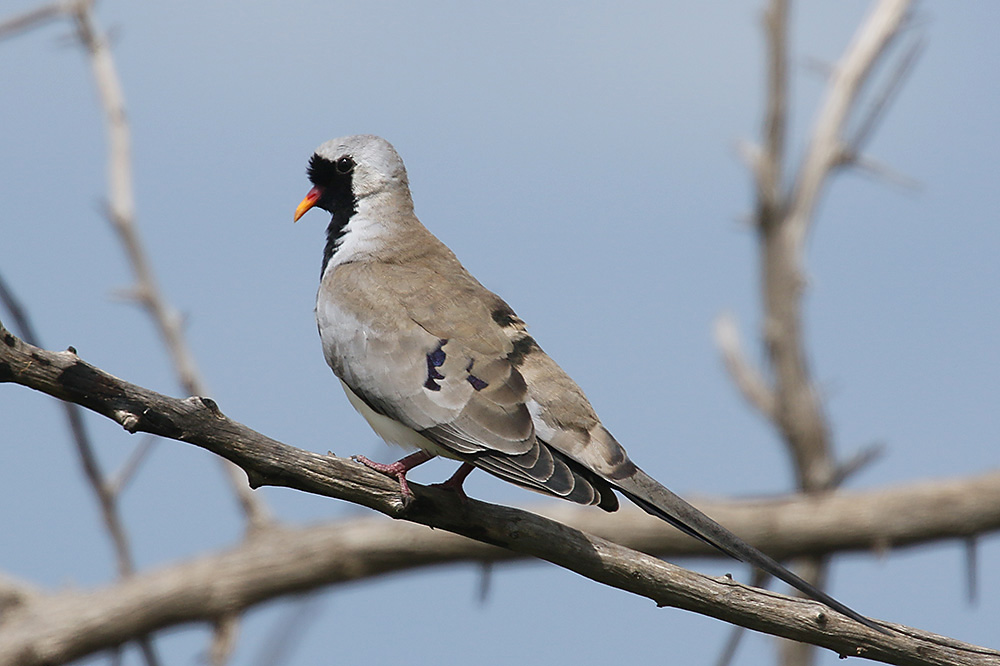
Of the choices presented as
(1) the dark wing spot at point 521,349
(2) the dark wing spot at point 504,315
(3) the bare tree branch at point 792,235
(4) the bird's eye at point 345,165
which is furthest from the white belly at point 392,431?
(3) the bare tree branch at point 792,235

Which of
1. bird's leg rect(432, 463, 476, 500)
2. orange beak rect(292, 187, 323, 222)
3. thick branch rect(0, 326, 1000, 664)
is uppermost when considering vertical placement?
orange beak rect(292, 187, 323, 222)

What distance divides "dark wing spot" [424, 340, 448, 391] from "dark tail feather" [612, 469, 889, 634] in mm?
940

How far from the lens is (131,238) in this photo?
383 inches

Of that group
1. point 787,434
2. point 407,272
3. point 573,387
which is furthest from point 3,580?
point 787,434

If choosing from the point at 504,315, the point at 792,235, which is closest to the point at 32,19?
the point at 504,315

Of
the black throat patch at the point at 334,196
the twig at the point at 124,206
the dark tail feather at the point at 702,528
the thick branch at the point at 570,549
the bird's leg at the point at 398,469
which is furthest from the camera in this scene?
the twig at the point at 124,206

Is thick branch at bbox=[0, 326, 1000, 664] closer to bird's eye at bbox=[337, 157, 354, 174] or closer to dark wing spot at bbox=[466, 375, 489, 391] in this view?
dark wing spot at bbox=[466, 375, 489, 391]

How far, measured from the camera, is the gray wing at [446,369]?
504 centimetres

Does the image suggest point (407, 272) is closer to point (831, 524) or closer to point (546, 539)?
point (546, 539)

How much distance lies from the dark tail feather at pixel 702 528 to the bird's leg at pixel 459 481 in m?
0.65

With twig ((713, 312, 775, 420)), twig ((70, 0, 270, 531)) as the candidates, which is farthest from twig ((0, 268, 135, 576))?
twig ((713, 312, 775, 420))

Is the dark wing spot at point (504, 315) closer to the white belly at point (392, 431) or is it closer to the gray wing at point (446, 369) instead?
the gray wing at point (446, 369)

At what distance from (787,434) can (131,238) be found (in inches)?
304

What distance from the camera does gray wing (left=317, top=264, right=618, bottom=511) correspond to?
504 cm
